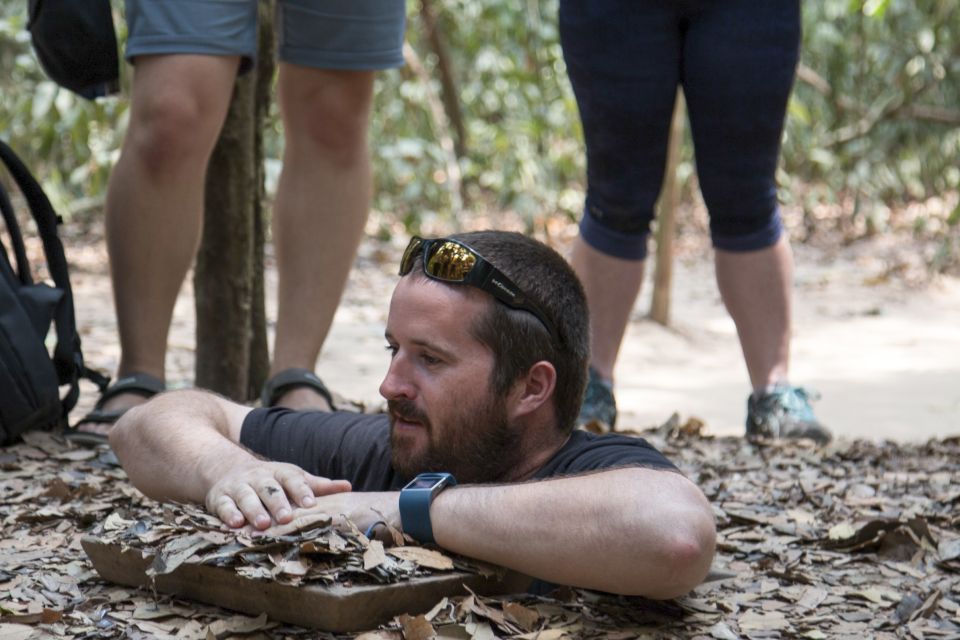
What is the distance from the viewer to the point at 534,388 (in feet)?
6.94

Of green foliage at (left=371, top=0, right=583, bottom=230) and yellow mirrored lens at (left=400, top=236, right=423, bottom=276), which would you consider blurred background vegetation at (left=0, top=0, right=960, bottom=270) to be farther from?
yellow mirrored lens at (left=400, top=236, right=423, bottom=276)

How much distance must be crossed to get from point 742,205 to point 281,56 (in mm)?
1211

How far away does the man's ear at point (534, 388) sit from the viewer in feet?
6.89

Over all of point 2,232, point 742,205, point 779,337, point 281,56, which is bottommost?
point 2,232

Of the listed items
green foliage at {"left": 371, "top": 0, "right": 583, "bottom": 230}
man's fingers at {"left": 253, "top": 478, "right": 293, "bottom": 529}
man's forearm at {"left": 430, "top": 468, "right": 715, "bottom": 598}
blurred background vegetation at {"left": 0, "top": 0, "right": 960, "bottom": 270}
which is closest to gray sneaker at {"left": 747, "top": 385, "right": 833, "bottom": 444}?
man's forearm at {"left": 430, "top": 468, "right": 715, "bottom": 598}

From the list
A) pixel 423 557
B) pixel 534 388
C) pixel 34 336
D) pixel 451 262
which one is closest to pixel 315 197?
pixel 34 336

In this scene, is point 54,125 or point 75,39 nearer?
point 75,39

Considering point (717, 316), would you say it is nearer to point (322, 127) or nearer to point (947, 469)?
point (947, 469)

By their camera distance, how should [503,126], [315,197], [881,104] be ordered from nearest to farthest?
[315,197]
[503,126]
[881,104]

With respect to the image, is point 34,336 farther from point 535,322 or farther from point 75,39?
point 535,322

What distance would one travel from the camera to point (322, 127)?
3057 millimetres

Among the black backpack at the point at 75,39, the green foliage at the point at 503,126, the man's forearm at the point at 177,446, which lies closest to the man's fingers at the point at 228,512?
the man's forearm at the point at 177,446

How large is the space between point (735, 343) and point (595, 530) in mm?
4631

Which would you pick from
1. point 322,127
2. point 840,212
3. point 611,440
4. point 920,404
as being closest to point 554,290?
point 611,440
